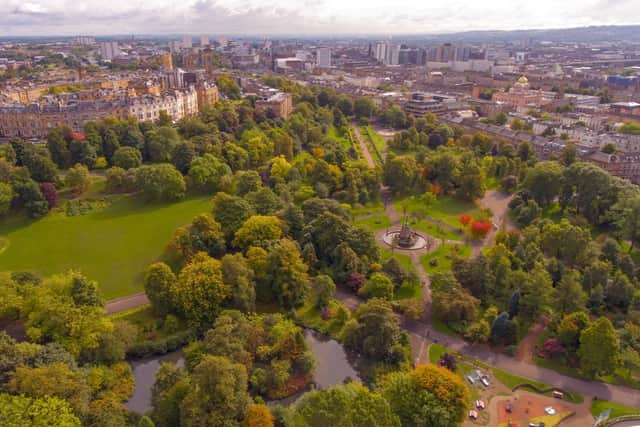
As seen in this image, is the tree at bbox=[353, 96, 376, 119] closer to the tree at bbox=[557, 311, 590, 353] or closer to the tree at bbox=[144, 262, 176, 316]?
the tree at bbox=[144, 262, 176, 316]

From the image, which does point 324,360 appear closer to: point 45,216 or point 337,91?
point 45,216

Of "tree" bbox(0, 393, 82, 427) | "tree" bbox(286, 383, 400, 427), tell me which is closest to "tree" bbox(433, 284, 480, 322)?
"tree" bbox(286, 383, 400, 427)

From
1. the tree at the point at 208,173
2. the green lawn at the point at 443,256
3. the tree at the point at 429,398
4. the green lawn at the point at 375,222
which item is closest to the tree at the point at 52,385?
the tree at the point at 429,398

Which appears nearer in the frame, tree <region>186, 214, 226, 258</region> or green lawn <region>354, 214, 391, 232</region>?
tree <region>186, 214, 226, 258</region>

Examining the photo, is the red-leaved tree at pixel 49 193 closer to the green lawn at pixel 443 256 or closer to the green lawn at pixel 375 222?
the green lawn at pixel 375 222

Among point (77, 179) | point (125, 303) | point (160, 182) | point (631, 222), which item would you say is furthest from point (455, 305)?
point (77, 179)

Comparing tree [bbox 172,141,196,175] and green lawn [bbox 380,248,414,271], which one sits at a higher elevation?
tree [bbox 172,141,196,175]

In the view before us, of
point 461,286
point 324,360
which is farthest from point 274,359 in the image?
point 461,286
